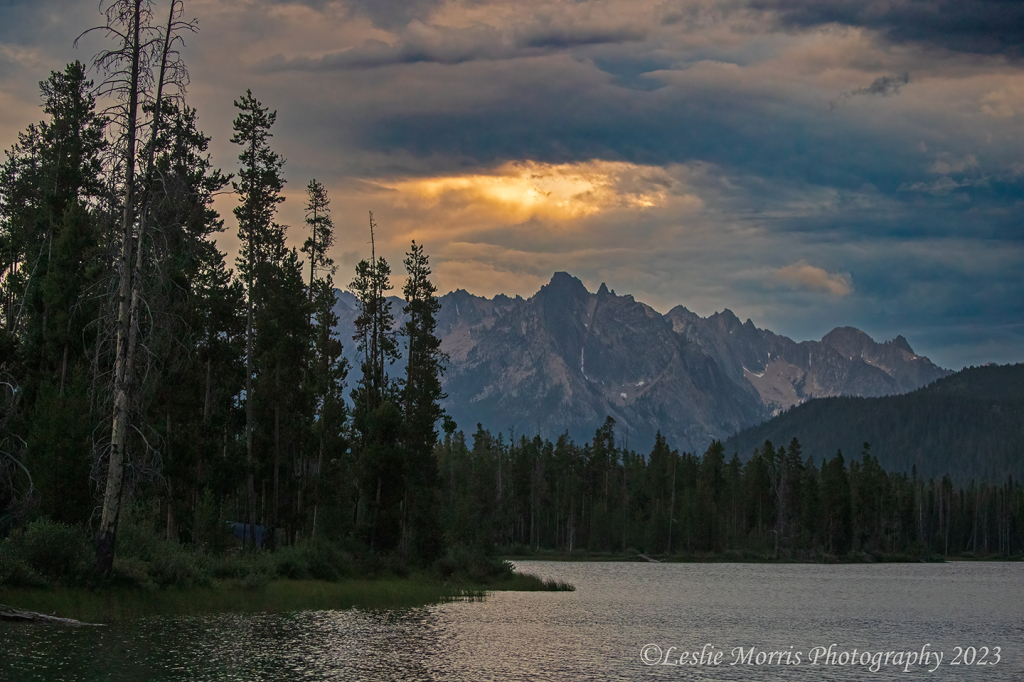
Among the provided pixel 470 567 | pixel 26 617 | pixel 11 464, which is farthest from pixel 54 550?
pixel 470 567

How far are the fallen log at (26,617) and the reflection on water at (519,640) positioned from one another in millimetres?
558

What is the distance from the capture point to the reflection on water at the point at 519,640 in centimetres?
2764

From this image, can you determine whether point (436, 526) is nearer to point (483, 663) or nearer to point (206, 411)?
point (206, 411)

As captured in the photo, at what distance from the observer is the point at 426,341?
77.8 metres

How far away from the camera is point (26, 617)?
31.2 m

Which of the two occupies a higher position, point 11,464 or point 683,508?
point 11,464

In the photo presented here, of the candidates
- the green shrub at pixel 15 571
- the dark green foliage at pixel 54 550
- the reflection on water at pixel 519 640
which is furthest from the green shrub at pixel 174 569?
the green shrub at pixel 15 571

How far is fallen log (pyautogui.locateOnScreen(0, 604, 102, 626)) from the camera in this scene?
30750mm

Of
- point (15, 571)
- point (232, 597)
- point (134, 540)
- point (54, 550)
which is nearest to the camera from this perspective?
point (15, 571)

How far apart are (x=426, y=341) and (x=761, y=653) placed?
46.4m

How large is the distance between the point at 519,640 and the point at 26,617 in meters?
18.4

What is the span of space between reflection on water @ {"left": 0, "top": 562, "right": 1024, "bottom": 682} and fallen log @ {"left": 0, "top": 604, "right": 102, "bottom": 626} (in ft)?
1.83

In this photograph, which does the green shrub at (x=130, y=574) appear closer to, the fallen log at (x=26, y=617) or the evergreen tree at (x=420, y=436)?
the fallen log at (x=26, y=617)

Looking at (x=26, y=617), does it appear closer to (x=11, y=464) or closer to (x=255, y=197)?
(x=11, y=464)
